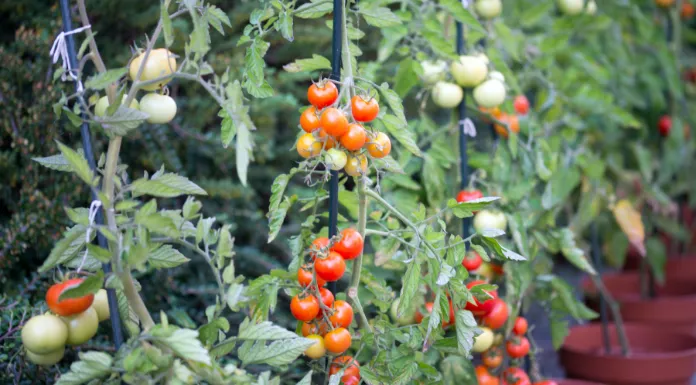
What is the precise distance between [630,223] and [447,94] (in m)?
0.80

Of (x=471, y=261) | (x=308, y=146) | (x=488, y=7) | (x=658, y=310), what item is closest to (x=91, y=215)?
(x=308, y=146)

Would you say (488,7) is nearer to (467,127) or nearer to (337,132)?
(467,127)

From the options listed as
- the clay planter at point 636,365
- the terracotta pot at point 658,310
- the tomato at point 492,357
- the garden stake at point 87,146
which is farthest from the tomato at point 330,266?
the terracotta pot at point 658,310

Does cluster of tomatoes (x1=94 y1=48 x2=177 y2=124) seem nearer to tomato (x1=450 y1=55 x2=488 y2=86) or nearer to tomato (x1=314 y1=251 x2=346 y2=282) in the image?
tomato (x1=314 y1=251 x2=346 y2=282)

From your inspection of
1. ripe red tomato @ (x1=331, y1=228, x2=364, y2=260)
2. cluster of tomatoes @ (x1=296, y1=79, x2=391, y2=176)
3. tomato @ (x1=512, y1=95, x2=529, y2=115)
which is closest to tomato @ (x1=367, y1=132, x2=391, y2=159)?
cluster of tomatoes @ (x1=296, y1=79, x2=391, y2=176)

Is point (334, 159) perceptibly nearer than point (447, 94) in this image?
Yes

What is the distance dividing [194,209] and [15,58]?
24.3 inches

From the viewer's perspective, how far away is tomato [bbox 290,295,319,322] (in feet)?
2.84

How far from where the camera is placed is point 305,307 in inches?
34.0

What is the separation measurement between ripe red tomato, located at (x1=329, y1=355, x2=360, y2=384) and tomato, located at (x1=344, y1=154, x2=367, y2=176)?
0.25 m

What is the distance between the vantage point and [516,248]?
1.31 m

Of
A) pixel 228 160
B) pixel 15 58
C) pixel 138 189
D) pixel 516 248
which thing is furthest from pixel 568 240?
pixel 15 58

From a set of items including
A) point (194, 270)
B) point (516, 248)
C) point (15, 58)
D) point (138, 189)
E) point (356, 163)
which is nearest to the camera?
point (138, 189)

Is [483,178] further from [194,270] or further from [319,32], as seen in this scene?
[194,270]
